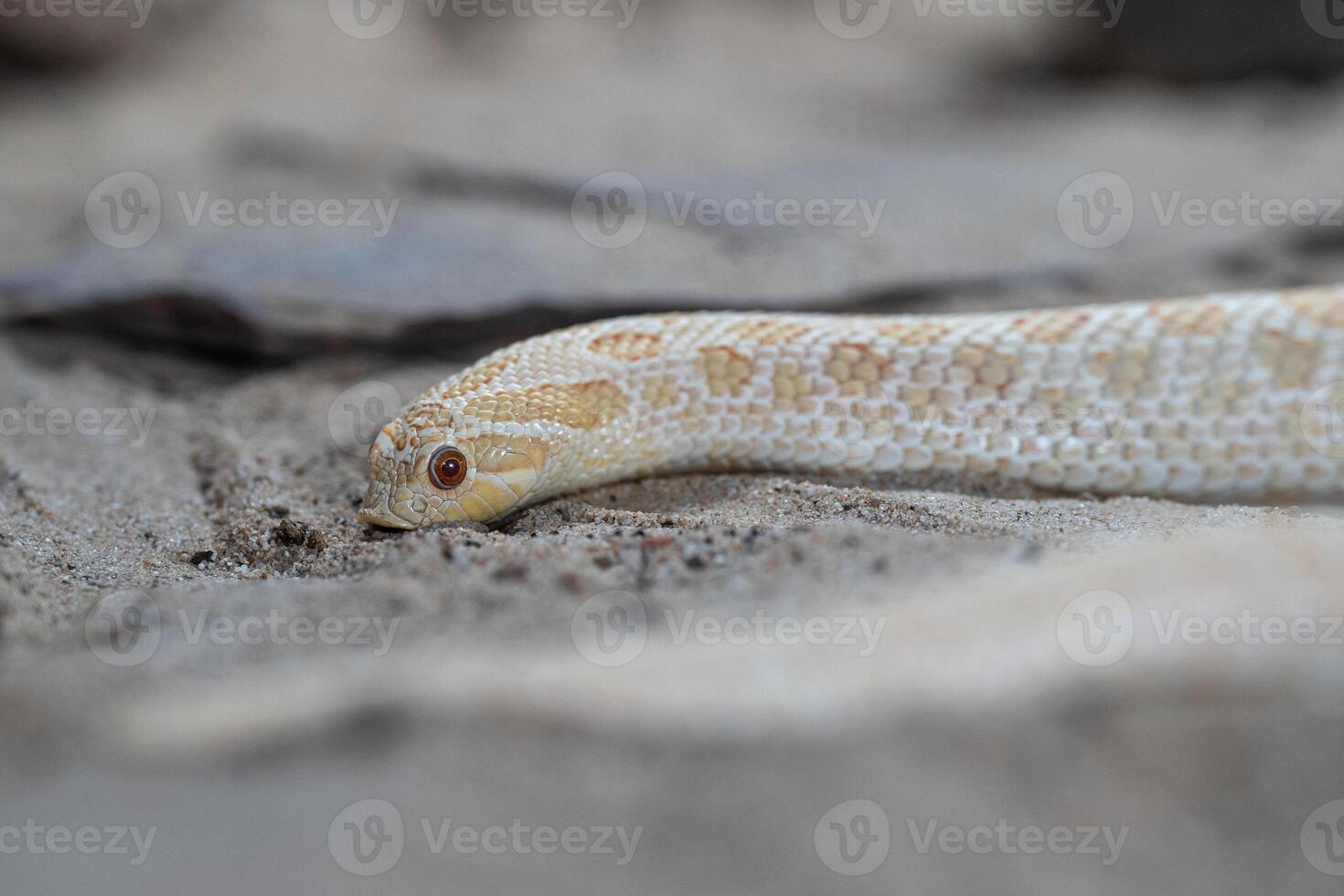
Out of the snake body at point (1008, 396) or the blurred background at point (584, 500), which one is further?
the snake body at point (1008, 396)

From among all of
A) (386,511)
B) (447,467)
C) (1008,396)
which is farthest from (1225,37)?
(386,511)

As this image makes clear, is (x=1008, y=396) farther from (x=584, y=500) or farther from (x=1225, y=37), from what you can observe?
(x=1225, y=37)

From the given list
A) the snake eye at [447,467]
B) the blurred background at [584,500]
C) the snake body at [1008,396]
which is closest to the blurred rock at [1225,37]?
the blurred background at [584,500]

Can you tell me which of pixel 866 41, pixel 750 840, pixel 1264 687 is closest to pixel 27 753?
pixel 750 840

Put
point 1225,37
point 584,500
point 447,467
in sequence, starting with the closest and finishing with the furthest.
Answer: point 447,467 → point 584,500 → point 1225,37

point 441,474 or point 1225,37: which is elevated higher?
point 1225,37

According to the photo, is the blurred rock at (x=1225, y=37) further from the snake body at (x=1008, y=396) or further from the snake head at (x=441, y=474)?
the snake head at (x=441, y=474)
